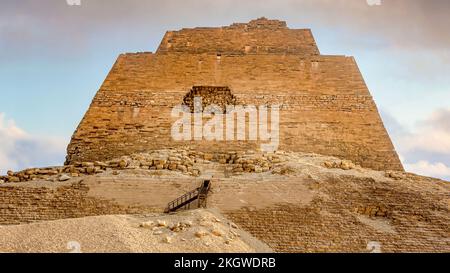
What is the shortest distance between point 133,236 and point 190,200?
2078mm

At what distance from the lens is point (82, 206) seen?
8.79m

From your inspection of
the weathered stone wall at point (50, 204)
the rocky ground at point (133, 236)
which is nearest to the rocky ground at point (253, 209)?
the rocky ground at point (133, 236)

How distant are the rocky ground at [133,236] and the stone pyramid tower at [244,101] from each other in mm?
5094

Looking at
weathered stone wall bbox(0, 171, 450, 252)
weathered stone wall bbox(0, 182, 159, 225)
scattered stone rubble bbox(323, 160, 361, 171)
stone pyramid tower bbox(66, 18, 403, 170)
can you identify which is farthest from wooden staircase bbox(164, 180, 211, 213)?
stone pyramid tower bbox(66, 18, 403, 170)

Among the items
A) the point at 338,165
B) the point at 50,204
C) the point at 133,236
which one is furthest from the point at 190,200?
the point at 338,165

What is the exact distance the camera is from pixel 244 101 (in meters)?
14.0

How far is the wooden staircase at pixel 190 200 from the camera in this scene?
8.49 meters

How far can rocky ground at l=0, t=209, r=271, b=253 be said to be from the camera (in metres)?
6.30

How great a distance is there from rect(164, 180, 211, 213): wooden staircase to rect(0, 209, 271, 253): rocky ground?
2.39ft

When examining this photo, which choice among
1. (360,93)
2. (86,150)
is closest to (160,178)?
(86,150)

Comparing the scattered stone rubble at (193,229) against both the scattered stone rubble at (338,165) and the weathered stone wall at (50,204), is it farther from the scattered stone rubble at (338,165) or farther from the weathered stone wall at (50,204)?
the scattered stone rubble at (338,165)

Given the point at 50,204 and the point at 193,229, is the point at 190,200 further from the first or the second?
the point at 50,204
